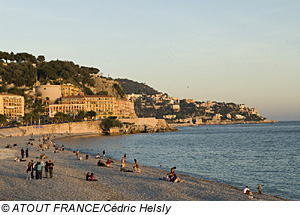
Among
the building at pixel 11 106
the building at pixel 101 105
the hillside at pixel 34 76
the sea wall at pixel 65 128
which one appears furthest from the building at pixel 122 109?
the building at pixel 11 106

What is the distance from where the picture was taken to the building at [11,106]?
5374 inches

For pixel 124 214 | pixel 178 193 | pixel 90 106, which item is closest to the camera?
pixel 124 214

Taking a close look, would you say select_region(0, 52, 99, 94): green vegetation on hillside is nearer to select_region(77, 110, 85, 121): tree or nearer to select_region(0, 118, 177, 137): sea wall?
select_region(77, 110, 85, 121): tree

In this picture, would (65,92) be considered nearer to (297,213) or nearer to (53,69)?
(53,69)

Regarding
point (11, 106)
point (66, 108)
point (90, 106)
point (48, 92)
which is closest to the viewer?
point (11, 106)

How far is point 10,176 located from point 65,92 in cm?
15616

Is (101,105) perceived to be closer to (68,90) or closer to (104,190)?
(68,90)

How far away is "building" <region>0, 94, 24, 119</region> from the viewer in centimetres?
13650

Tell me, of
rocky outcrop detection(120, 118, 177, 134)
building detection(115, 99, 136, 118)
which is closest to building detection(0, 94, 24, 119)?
rocky outcrop detection(120, 118, 177, 134)

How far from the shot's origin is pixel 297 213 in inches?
667

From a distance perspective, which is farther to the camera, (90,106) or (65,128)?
(90,106)

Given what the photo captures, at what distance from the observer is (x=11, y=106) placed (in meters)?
138

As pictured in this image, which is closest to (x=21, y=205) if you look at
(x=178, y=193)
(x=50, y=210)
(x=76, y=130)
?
(x=50, y=210)

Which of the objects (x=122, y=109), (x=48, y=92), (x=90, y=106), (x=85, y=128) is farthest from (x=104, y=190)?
(x=122, y=109)
